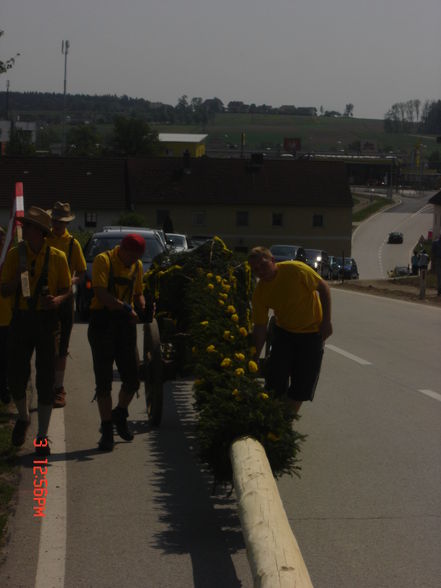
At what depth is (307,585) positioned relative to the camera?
4527mm

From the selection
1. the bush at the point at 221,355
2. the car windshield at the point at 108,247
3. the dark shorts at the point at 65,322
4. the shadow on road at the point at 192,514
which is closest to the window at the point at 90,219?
the car windshield at the point at 108,247

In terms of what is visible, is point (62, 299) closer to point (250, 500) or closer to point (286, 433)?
point (286, 433)

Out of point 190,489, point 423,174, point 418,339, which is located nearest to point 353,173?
point 423,174

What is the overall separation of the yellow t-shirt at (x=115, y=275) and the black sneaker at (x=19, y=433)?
1.11m

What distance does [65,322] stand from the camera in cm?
959

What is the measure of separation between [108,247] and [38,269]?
12927 mm

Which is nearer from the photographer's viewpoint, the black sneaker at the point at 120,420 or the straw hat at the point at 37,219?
the straw hat at the point at 37,219

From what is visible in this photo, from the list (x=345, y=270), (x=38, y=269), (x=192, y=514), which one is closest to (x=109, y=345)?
(x=38, y=269)

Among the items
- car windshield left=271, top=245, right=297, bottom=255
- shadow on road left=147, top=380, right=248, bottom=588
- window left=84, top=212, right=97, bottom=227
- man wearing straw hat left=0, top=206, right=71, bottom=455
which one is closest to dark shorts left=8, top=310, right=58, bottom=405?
man wearing straw hat left=0, top=206, right=71, bottom=455

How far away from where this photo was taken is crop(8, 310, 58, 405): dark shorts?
7930 millimetres

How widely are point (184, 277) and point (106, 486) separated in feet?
11.6

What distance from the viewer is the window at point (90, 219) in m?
74.0
